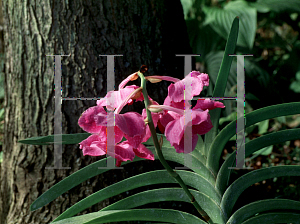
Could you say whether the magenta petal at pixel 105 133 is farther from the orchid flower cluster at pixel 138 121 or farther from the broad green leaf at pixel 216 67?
the broad green leaf at pixel 216 67

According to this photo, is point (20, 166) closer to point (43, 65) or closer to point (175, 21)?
point (43, 65)

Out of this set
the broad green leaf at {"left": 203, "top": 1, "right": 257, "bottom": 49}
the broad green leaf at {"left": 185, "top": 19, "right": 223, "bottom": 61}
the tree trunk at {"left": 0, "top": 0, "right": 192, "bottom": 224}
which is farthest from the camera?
the broad green leaf at {"left": 185, "top": 19, "right": 223, "bottom": 61}

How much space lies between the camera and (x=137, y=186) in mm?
798

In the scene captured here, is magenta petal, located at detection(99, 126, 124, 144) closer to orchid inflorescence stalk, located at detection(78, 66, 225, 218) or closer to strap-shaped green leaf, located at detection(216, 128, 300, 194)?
orchid inflorescence stalk, located at detection(78, 66, 225, 218)

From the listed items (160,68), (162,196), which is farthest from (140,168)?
(160,68)

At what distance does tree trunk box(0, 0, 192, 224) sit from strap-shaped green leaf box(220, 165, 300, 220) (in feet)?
1.14

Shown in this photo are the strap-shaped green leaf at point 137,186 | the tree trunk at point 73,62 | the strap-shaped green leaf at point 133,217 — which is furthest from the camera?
the tree trunk at point 73,62

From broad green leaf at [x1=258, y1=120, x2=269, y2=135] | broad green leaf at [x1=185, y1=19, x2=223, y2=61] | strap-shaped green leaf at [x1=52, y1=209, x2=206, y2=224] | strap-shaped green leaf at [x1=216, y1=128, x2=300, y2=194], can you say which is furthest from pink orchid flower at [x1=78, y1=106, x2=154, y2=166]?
broad green leaf at [x1=185, y1=19, x2=223, y2=61]

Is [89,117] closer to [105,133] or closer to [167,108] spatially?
[105,133]

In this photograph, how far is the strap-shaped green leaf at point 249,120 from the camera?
73 centimetres

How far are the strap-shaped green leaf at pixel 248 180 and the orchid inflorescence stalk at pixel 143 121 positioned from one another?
0.29 meters

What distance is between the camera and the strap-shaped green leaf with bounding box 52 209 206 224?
670 millimetres

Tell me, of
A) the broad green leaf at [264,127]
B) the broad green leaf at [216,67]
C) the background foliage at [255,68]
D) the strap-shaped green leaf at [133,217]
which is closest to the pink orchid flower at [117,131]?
the strap-shaped green leaf at [133,217]

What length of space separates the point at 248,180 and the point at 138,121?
0.43 metres
